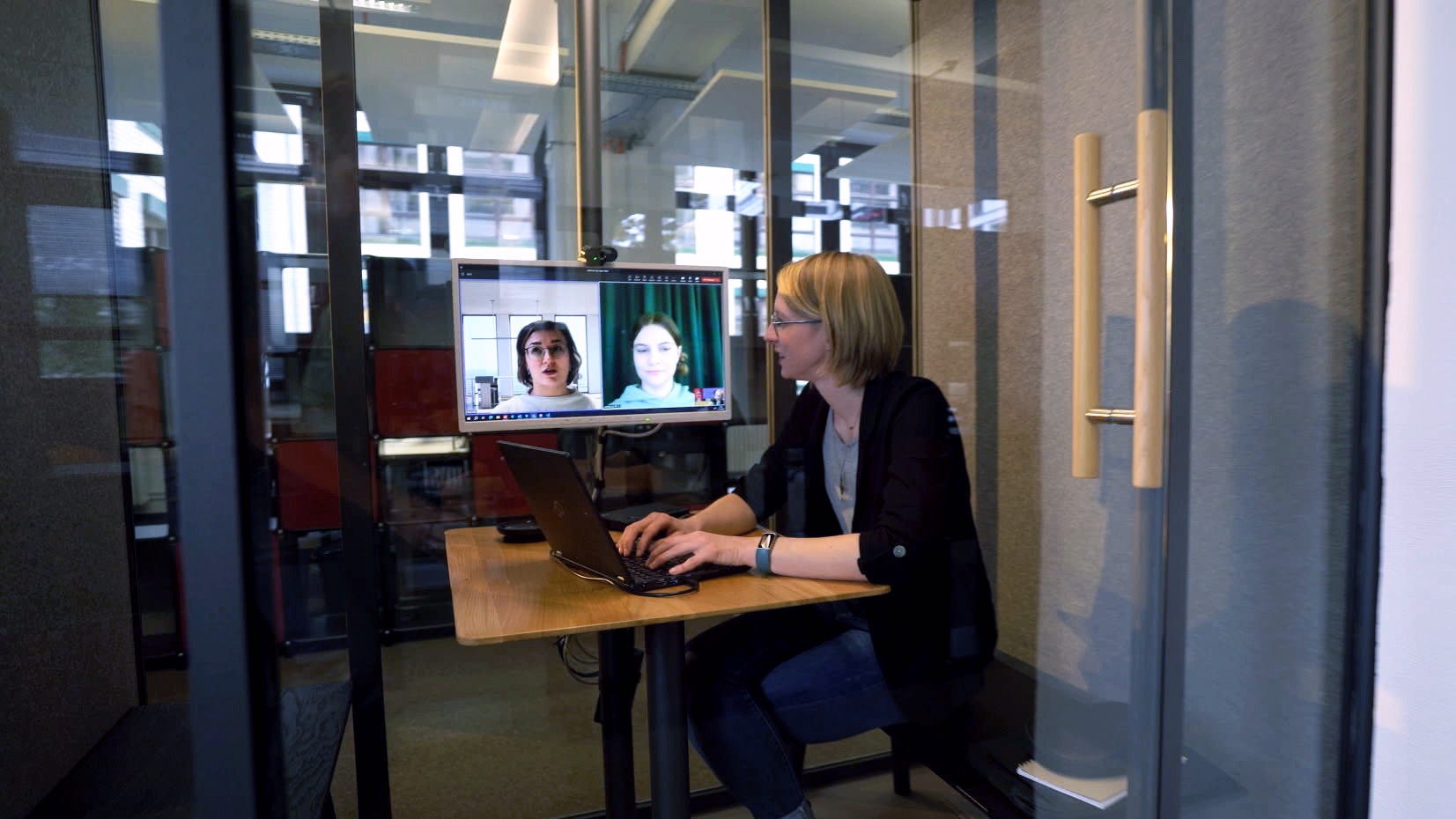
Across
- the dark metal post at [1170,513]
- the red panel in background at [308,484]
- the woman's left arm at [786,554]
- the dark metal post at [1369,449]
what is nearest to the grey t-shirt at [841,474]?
the woman's left arm at [786,554]

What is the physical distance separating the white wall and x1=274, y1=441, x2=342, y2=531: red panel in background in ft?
4.86

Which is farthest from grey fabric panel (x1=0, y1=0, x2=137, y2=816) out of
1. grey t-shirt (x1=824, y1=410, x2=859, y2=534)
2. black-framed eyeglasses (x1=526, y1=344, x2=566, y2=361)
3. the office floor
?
grey t-shirt (x1=824, y1=410, x2=859, y2=534)

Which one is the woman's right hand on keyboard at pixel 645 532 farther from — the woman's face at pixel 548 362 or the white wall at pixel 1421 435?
the white wall at pixel 1421 435

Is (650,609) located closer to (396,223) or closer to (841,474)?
(841,474)

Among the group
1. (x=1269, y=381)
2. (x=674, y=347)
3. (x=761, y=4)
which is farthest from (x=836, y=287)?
(x=761, y=4)

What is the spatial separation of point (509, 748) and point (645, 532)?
101 cm

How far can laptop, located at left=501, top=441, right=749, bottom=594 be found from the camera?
3.61 ft

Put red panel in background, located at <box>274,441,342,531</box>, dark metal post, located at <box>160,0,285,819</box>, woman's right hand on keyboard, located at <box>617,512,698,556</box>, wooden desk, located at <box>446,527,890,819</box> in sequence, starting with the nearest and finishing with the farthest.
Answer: dark metal post, located at <box>160,0,285,819</box>
red panel in background, located at <box>274,441,342,531</box>
wooden desk, located at <box>446,527,890,819</box>
woman's right hand on keyboard, located at <box>617,512,698,556</box>

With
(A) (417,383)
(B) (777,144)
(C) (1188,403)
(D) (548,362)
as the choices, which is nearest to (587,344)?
(D) (548,362)

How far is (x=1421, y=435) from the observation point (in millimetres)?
1109

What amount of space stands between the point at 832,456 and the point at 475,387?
752 millimetres

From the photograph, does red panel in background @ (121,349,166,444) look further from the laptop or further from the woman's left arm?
the woman's left arm

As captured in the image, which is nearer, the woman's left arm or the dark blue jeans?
the woman's left arm

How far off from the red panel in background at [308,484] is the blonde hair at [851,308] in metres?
0.87
